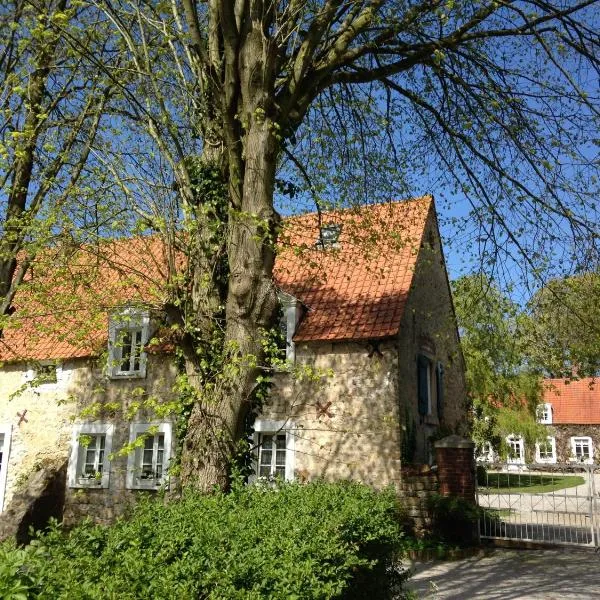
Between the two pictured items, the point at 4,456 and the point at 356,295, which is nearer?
the point at 356,295

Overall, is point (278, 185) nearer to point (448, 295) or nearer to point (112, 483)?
point (112, 483)

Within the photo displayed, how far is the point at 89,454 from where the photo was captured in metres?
15.7

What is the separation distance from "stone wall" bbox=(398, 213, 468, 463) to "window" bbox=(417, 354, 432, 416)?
185mm

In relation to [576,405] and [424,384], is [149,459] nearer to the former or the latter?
[424,384]

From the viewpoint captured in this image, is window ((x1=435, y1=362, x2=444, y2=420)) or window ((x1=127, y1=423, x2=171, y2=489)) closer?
window ((x1=127, y1=423, x2=171, y2=489))

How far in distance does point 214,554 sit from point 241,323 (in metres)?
3.51

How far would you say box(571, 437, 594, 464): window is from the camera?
45.0 meters

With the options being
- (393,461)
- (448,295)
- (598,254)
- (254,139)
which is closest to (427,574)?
(393,461)

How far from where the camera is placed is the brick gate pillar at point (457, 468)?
40.5 feet

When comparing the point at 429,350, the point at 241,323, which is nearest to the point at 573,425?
the point at 429,350

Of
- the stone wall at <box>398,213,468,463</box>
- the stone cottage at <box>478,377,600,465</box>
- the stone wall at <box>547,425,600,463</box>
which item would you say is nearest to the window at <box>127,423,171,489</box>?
the stone wall at <box>398,213,468,463</box>

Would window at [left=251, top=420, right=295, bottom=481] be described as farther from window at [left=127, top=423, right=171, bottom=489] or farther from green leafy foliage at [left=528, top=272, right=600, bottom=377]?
green leafy foliage at [left=528, top=272, right=600, bottom=377]

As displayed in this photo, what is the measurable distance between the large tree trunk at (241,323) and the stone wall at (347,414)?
6.11 meters

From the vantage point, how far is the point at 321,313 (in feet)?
48.3
